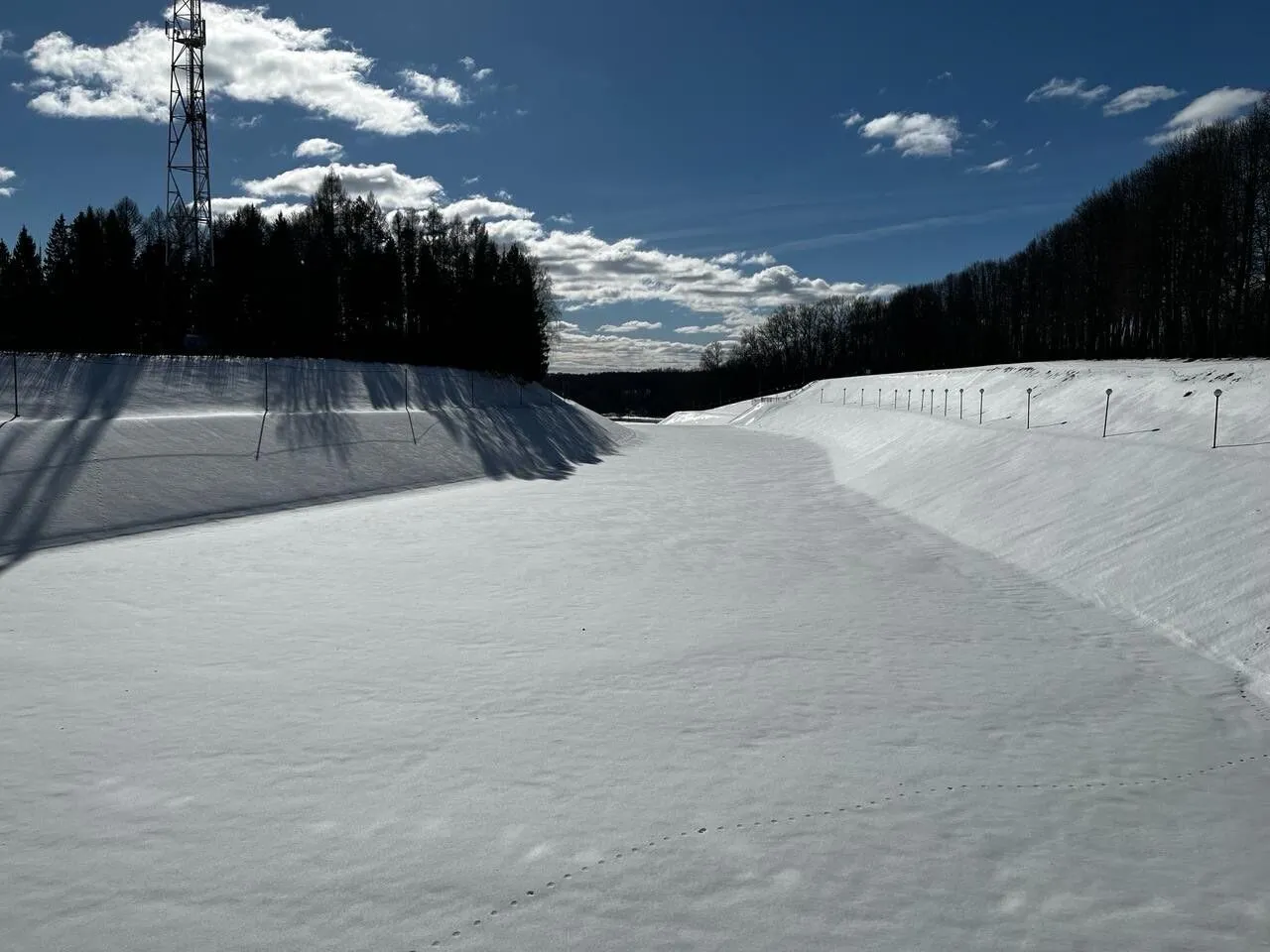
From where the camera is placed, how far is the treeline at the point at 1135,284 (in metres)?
46.2

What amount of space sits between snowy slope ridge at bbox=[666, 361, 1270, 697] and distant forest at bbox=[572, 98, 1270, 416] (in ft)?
53.3

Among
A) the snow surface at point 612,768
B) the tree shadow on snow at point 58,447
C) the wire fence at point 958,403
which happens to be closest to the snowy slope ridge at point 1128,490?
the wire fence at point 958,403

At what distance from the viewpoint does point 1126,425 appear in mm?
26719

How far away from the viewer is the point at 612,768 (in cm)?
732

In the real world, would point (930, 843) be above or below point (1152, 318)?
below

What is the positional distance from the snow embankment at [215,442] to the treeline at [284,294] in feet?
28.3

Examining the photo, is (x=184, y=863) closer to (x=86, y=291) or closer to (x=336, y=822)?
(x=336, y=822)

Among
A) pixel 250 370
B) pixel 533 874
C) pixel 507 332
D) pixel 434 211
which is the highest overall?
pixel 434 211

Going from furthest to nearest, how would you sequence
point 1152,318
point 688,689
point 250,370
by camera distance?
point 1152,318, point 250,370, point 688,689

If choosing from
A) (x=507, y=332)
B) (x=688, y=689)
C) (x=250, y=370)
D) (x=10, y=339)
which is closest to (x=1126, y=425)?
(x=688, y=689)

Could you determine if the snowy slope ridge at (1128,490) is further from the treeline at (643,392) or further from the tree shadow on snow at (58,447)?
the treeline at (643,392)

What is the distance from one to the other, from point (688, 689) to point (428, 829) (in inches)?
152

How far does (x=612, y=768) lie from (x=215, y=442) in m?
22.1

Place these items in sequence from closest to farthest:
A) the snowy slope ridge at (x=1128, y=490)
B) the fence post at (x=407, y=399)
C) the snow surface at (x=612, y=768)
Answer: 1. the snow surface at (x=612, y=768)
2. the snowy slope ridge at (x=1128, y=490)
3. the fence post at (x=407, y=399)
